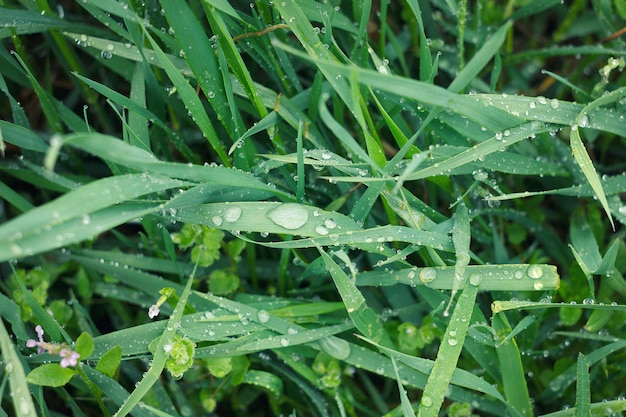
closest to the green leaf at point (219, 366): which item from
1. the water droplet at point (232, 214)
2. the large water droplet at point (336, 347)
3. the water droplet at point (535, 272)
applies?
the large water droplet at point (336, 347)

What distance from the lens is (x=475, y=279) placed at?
1.14 m

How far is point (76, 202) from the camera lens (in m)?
0.91

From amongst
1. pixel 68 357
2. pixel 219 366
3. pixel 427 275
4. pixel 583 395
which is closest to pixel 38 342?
pixel 68 357

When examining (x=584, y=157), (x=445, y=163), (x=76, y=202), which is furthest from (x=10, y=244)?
(x=584, y=157)

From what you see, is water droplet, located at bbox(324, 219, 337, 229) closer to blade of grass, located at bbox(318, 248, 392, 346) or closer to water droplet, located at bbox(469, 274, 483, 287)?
blade of grass, located at bbox(318, 248, 392, 346)

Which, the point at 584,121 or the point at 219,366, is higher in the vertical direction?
the point at 584,121

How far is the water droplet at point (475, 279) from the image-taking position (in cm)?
114

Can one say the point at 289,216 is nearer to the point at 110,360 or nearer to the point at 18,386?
the point at 110,360

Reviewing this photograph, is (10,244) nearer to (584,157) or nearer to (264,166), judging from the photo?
(264,166)

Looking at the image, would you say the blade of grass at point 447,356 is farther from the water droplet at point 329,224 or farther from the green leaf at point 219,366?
the green leaf at point 219,366

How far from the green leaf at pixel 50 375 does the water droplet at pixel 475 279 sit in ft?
2.57

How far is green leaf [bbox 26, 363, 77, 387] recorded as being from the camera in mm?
1052

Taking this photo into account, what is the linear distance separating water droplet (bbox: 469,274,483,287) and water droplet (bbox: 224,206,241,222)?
1.55ft

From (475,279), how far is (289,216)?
387mm
